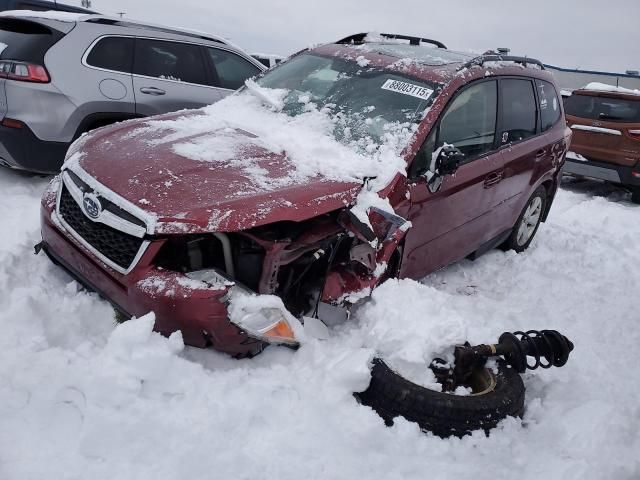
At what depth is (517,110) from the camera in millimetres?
4395

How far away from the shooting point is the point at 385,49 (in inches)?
162

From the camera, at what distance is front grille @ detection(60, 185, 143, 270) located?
8.21 ft

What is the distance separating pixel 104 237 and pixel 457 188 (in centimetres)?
228

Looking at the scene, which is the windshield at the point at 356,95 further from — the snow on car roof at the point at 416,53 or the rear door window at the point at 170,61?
the rear door window at the point at 170,61

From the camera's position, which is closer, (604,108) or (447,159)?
(447,159)

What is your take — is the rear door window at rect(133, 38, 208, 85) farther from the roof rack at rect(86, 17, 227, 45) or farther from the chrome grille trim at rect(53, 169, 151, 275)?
the chrome grille trim at rect(53, 169, 151, 275)

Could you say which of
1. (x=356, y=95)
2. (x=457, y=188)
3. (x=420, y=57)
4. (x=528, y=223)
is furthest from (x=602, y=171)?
(x=356, y=95)

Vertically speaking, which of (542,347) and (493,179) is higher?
(493,179)

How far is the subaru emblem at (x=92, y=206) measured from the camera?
258 centimetres

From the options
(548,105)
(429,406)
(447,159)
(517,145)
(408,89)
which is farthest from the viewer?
(548,105)

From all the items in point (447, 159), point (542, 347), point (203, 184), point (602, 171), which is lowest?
point (602, 171)

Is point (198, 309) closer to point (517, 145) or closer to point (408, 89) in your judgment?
point (408, 89)

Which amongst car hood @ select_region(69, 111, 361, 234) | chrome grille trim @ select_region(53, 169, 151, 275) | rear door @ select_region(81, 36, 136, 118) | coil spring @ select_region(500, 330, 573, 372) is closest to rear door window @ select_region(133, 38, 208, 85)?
rear door @ select_region(81, 36, 136, 118)

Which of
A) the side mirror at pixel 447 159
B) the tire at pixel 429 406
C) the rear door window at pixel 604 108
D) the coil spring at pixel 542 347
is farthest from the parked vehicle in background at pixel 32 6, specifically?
the coil spring at pixel 542 347
